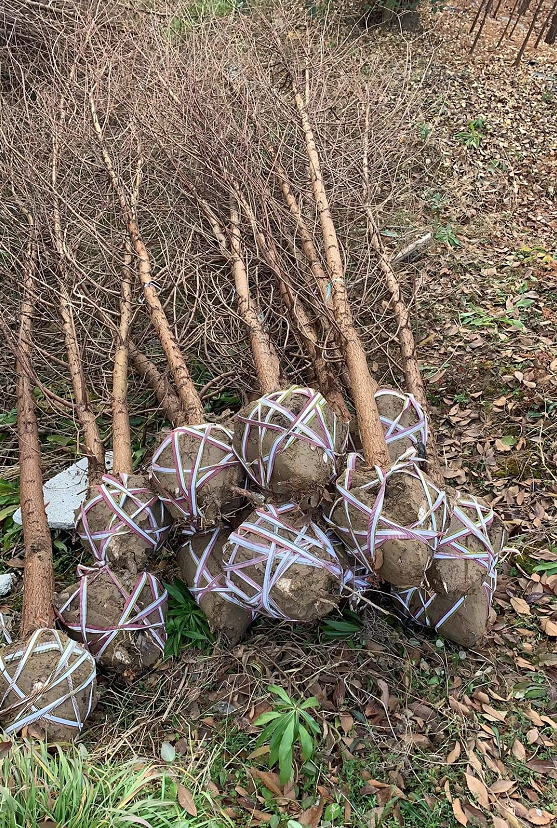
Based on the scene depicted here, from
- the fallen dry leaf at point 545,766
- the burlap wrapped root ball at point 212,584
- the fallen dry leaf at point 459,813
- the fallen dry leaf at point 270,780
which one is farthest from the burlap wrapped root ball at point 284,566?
the fallen dry leaf at point 545,766

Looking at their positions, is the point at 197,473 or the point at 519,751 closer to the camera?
the point at 519,751

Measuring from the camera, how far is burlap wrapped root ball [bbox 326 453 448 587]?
1967 millimetres

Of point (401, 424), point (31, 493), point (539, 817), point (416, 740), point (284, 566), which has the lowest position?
point (539, 817)

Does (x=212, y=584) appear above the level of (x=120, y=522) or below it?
below

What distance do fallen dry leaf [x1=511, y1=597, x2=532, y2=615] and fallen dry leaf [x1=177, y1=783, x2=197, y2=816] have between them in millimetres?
1402

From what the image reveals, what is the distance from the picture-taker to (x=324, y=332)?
2871 millimetres

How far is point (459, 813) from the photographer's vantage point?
1.86 m

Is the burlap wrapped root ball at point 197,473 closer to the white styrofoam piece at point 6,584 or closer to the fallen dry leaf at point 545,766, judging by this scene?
the white styrofoam piece at point 6,584

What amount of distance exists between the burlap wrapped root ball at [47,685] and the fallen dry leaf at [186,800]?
0.45 meters

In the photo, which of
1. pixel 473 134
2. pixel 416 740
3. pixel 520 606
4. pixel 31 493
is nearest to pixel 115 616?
pixel 31 493

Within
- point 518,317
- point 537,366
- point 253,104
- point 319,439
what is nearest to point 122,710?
point 319,439

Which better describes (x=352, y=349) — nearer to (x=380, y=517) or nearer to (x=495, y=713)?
(x=380, y=517)

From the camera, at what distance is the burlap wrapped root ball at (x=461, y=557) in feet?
6.95

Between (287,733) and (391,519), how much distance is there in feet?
2.52
